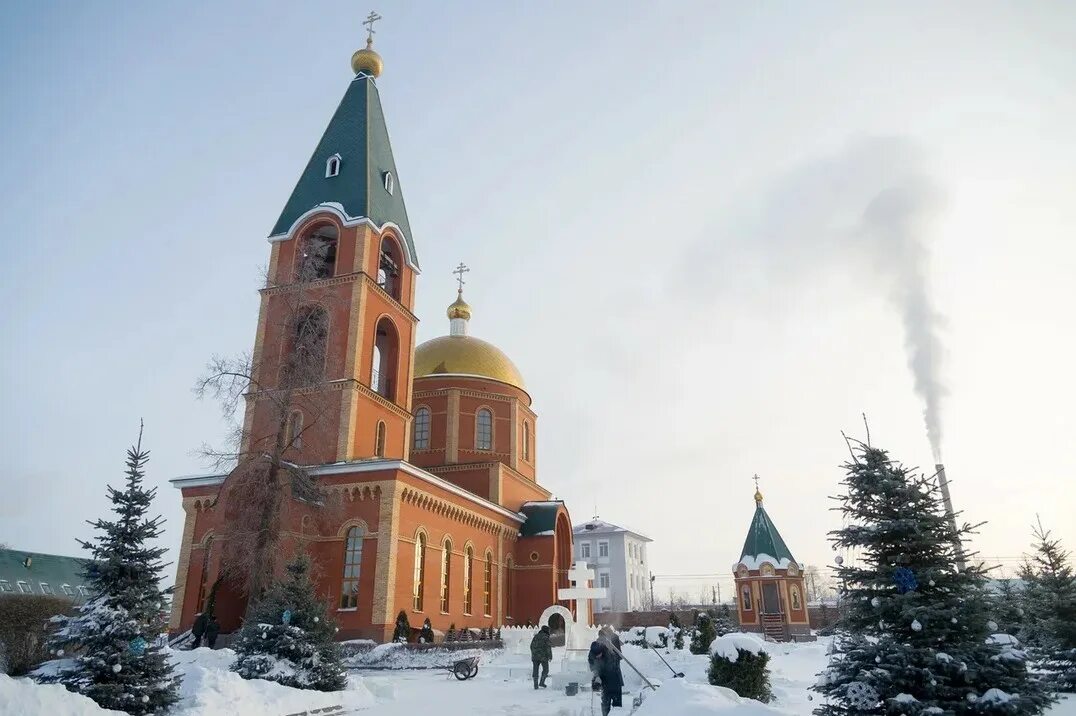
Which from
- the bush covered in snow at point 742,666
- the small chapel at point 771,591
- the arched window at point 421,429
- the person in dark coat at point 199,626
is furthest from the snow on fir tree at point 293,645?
the small chapel at point 771,591

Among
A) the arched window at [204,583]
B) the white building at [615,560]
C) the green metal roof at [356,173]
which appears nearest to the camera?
the arched window at [204,583]

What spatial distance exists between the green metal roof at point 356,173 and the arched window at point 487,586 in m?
12.4

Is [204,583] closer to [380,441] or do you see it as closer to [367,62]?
[380,441]

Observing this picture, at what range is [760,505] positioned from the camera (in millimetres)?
40281

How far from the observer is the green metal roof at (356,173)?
27.0 metres

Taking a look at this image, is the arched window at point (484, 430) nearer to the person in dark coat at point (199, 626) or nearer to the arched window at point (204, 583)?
the arched window at point (204, 583)

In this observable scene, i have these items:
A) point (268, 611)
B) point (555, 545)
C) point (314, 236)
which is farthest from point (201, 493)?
point (555, 545)

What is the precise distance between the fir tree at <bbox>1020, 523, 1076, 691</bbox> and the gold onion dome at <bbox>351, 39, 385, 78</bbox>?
97.6 feet

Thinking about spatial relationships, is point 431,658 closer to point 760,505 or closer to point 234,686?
point 234,686

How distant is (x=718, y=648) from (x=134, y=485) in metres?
9.10

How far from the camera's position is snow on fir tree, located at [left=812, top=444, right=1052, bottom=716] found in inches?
263

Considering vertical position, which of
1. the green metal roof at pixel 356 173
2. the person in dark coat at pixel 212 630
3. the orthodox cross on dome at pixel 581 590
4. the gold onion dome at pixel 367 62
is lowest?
the person in dark coat at pixel 212 630

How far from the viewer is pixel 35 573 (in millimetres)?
48719

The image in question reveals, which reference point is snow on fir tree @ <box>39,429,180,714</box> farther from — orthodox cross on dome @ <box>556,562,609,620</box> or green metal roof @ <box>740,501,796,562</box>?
green metal roof @ <box>740,501,796,562</box>
